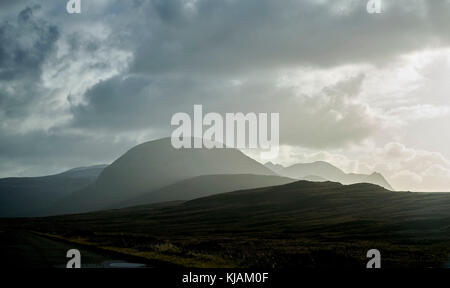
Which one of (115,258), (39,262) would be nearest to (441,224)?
(115,258)

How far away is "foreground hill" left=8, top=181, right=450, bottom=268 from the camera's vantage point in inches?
1763

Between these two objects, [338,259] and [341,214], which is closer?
[338,259]

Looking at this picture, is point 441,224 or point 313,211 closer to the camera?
point 441,224

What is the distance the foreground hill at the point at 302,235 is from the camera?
4478 cm

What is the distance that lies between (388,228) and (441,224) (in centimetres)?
1236

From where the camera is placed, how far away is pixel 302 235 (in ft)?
317

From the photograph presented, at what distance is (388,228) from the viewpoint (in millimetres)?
100562

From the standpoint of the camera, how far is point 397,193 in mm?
195125
